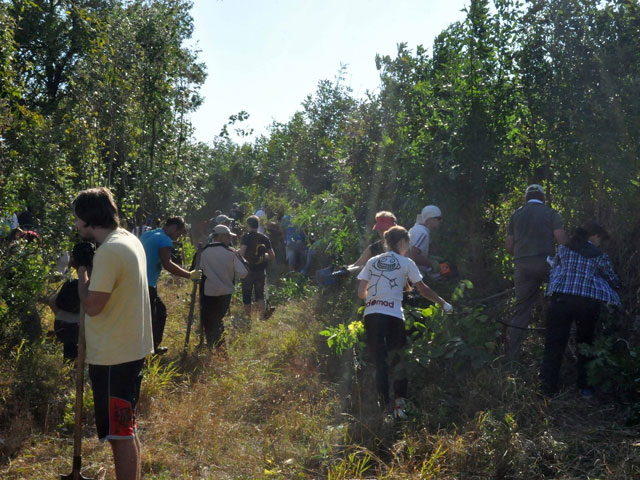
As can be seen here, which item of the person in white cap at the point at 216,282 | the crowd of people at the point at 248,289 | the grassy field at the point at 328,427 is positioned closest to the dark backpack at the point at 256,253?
the crowd of people at the point at 248,289

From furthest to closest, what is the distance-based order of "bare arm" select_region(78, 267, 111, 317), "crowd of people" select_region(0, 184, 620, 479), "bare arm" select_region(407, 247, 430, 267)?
"bare arm" select_region(407, 247, 430, 267), "crowd of people" select_region(0, 184, 620, 479), "bare arm" select_region(78, 267, 111, 317)

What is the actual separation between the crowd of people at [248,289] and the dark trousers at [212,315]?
0.01m

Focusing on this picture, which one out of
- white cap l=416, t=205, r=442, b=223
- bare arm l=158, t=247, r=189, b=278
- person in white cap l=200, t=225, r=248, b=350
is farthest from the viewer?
person in white cap l=200, t=225, r=248, b=350

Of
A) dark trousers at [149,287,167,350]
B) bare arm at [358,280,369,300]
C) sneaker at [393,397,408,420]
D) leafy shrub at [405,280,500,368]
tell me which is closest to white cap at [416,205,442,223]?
leafy shrub at [405,280,500,368]

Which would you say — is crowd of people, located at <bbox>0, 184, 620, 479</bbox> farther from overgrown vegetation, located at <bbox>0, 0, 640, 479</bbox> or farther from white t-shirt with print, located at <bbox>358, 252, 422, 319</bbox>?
overgrown vegetation, located at <bbox>0, 0, 640, 479</bbox>

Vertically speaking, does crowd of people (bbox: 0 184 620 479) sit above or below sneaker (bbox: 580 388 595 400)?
above

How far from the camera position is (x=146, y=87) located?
9.70 m

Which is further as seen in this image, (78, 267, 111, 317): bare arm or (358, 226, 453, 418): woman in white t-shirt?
(358, 226, 453, 418): woman in white t-shirt

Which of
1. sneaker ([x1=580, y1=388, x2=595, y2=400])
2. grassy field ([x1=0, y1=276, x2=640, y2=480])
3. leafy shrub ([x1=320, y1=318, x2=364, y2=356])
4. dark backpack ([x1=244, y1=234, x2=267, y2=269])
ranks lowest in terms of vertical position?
grassy field ([x1=0, y1=276, x2=640, y2=480])

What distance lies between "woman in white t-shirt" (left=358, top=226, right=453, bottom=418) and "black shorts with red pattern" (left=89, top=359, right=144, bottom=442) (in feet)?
8.25

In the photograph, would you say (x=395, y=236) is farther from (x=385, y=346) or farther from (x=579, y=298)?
(x=579, y=298)

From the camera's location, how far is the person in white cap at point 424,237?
292 inches

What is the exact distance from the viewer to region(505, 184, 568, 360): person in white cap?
6711 millimetres

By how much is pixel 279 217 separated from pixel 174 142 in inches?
290
